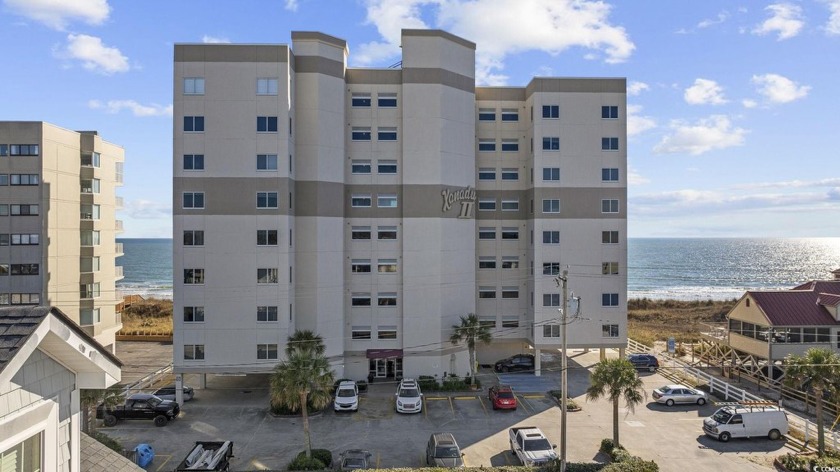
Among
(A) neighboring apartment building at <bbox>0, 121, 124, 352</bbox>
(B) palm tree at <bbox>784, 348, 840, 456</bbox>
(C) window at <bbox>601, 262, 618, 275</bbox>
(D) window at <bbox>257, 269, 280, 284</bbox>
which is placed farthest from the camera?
(C) window at <bbox>601, 262, 618, 275</bbox>

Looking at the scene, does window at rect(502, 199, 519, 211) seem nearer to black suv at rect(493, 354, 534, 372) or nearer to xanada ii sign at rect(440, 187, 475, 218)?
xanada ii sign at rect(440, 187, 475, 218)

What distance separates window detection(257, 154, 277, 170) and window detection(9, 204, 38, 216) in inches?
668

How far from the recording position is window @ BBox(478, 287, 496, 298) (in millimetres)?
42250

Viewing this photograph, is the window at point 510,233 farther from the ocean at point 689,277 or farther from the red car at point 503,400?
the ocean at point 689,277

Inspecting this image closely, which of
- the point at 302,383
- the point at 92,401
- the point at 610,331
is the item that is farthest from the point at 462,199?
the point at 92,401

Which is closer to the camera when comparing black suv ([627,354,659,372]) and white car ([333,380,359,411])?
white car ([333,380,359,411])

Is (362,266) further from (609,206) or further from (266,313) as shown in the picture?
(609,206)

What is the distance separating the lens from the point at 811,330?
34.3 meters

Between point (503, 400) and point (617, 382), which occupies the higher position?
point (617, 382)

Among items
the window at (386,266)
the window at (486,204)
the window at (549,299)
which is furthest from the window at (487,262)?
the window at (386,266)

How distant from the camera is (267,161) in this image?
34.3 m

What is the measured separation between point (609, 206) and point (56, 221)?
4293 cm

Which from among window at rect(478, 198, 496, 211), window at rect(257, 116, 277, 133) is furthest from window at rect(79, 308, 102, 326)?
window at rect(478, 198, 496, 211)

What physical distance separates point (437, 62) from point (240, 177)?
57.4 feet
